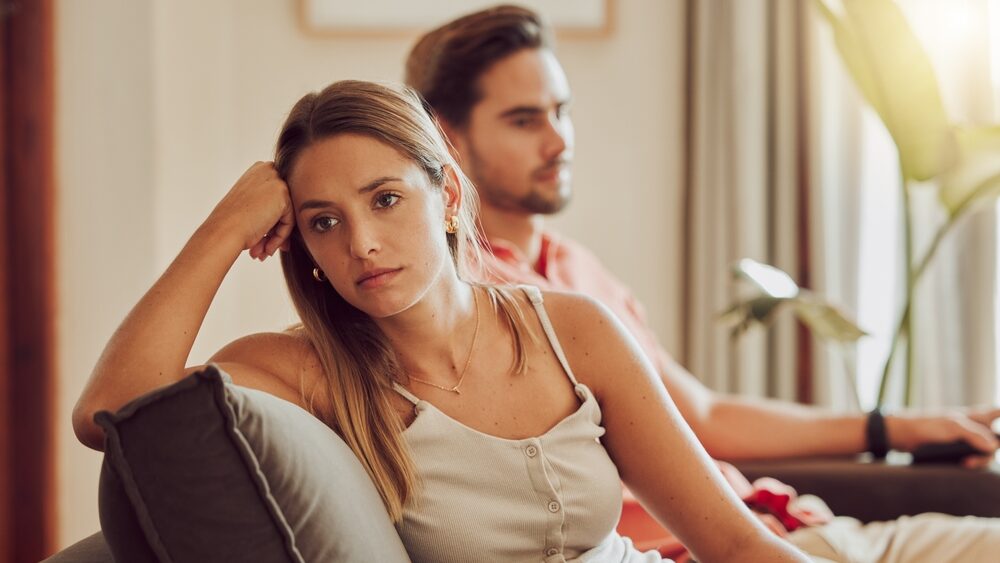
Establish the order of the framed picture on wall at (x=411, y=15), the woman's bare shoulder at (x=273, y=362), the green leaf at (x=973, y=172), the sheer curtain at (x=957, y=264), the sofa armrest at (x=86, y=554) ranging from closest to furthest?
the sofa armrest at (x=86, y=554)
the woman's bare shoulder at (x=273, y=362)
the green leaf at (x=973, y=172)
the sheer curtain at (x=957, y=264)
the framed picture on wall at (x=411, y=15)

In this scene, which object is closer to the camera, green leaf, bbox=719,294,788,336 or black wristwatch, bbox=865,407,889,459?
black wristwatch, bbox=865,407,889,459

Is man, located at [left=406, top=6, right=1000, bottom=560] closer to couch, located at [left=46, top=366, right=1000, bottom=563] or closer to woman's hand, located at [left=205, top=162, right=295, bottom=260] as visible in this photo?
woman's hand, located at [left=205, top=162, right=295, bottom=260]

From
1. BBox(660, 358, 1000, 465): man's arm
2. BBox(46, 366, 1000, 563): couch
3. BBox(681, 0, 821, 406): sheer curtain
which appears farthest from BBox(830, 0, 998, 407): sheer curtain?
BBox(46, 366, 1000, 563): couch

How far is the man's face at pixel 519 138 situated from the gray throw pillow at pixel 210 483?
112 cm

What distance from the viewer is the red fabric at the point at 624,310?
1612 millimetres

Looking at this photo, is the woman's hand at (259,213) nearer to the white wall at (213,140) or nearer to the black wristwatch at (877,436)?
the black wristwatch at (877,436)

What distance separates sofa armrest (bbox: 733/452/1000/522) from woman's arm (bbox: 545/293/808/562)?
0.68 meters

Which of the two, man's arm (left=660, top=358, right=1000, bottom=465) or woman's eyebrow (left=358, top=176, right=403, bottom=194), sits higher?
woman's eyebrow (left=358, top=176, right=403, bottom=194)

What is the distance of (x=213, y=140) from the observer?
3.10m

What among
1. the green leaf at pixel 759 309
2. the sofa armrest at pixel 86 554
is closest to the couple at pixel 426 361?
the sofa armrest at pixel 86 554

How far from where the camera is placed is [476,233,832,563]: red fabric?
1612mm

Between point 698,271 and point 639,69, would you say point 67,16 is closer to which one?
point 639,69

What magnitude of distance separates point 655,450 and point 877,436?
0.83 meters

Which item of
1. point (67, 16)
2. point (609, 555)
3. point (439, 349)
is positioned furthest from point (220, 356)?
point (67, 16)
